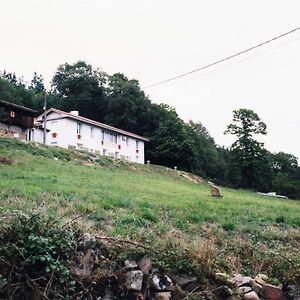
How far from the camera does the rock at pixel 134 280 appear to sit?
245 inches

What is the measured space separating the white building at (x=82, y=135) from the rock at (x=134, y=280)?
37.9m

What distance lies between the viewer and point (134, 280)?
6.29m

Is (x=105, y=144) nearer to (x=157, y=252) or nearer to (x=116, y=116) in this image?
(x=116, y=116)

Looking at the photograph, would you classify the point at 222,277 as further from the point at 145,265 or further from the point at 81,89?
the point at 81,89

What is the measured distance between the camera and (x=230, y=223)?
421 inches

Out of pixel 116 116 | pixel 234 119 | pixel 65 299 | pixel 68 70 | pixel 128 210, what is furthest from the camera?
pixel 68 70

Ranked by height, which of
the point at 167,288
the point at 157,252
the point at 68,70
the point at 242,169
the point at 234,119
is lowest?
the point at 167,288

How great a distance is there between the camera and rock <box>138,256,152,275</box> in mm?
6555

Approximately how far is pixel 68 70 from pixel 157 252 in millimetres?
64073

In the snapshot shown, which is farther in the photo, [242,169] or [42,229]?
[242,169]

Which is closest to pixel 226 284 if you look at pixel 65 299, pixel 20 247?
pixel 65 299

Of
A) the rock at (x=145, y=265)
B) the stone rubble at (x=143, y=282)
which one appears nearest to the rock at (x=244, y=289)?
the stone rubble at (x=143, y=282)

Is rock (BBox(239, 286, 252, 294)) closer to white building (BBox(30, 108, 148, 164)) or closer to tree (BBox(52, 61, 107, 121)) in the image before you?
white building (BBox(30, 108, 148, 164))

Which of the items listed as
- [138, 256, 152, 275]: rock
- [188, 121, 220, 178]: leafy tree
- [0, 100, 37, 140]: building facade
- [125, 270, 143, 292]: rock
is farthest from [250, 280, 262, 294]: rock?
[188, 121, 220, 178]: leafy tree
